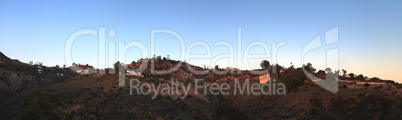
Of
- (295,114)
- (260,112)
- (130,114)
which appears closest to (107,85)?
(130,114)

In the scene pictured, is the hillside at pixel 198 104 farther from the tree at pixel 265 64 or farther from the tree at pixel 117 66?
the tree at pixel 265 64

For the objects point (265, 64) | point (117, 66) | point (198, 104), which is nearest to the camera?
point (198, 104)

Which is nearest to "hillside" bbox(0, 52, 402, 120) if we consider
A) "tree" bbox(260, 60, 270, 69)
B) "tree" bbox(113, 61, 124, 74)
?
"tree" bbox(113, 61, 124, 74)

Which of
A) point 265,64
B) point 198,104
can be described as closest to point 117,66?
point 265,64

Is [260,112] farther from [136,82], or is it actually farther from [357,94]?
[136,82]

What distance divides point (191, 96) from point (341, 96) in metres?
46.8

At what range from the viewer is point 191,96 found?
296ft

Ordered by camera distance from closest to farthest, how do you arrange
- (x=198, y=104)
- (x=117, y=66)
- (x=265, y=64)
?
(x=198, y=104)
(x=265, y=64)
(x=117, y=66)

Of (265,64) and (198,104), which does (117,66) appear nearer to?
(265,64)

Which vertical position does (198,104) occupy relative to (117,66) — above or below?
below

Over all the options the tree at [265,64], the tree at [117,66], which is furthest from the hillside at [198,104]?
the tree at [265,64]

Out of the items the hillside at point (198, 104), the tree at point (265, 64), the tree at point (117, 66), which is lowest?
the hillside at point (198, 104)

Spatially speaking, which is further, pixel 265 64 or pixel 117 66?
pixel 117 66

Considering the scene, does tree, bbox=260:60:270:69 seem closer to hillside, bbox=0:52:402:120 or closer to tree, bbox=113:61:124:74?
hillside, bbox=0:52:402:120
